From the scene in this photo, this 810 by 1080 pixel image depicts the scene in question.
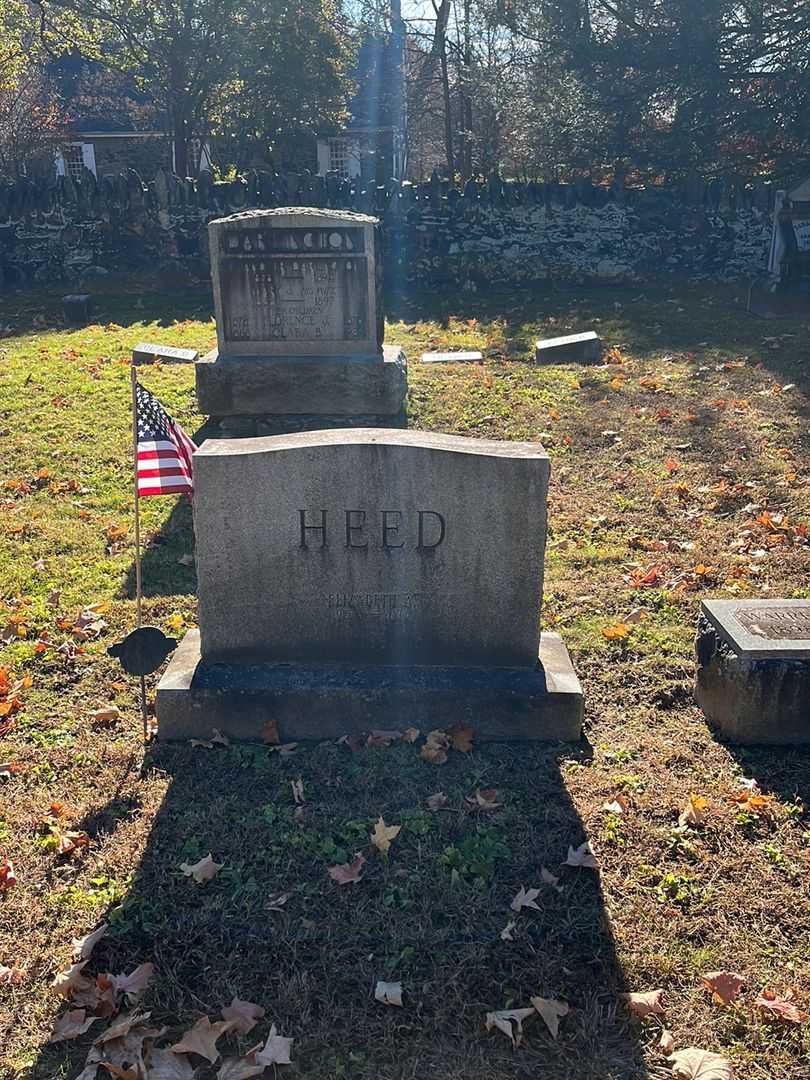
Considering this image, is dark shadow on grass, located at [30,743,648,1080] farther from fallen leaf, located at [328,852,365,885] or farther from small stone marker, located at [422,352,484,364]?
small stone marker, located at [422,352,484,364]

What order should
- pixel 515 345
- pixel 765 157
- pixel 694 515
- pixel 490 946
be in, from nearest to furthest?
1. pixel 490 946
2. pixel 694 515
3. pixel 515 345
4. pixel 765 157

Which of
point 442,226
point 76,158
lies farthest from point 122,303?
point 76,158

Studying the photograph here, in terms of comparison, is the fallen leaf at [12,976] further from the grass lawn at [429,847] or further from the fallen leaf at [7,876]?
the fallen leaf at [7,876]

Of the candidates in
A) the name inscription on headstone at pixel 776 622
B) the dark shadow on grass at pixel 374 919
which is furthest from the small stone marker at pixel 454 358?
the dark shadow on grass at pixel 374 919

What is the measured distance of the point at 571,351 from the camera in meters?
11.7

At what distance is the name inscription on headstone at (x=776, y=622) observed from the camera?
14.4ft

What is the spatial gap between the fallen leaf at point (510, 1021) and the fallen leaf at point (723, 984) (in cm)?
60

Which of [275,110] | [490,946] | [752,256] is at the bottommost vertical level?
[490,946]

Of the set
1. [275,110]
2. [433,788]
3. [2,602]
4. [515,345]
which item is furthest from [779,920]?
[275,110]

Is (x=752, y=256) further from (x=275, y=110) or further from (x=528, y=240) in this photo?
(x=275, y=110)

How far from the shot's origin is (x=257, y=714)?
4.43 m

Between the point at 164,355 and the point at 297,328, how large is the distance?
3.37 meters

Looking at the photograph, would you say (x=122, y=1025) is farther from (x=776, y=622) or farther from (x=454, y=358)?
(x=454, y=358)

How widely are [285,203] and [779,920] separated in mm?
15944
